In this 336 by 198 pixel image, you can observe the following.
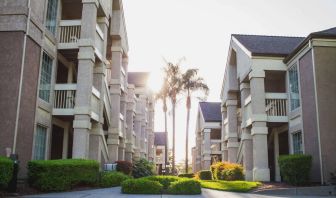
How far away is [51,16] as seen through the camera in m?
18.7

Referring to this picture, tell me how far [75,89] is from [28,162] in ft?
17.0

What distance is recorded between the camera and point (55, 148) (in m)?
22.1

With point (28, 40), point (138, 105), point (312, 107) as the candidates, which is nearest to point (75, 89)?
point (28, 40)

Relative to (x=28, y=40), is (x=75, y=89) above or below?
below

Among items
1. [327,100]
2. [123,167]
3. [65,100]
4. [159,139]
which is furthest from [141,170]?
[159,139]

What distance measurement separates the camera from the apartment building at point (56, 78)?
14.2 metres

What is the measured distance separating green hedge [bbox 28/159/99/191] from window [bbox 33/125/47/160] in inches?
97.1

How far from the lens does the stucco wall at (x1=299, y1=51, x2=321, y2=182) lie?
1733 centimetres

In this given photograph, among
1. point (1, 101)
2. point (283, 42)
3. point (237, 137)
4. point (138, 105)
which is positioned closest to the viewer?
point (1, 101)

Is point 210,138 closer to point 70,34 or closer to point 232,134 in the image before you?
point 232,134

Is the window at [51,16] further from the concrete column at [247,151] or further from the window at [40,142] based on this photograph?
the concrete column at [247,151]

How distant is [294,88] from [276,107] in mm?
1837

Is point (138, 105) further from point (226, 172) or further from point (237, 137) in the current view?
point (226, 172)

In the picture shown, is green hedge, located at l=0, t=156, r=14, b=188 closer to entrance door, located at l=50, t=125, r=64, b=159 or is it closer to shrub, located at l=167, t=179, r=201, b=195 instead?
shrub, located at l=167, t=179, r=201, b=195
